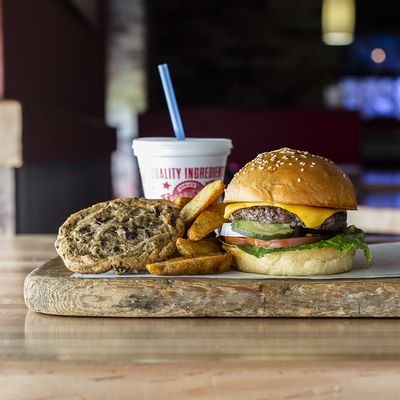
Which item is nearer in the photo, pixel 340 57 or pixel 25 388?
pixel 25 388

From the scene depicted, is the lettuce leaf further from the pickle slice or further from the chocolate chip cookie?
the chocolate chip cookie

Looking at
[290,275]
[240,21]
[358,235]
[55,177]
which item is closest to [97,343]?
[290,275]

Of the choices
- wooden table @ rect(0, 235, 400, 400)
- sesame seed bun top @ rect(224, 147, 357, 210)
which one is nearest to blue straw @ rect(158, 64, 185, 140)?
sesame seed bun top @ rect(224, 147, 357, 210)

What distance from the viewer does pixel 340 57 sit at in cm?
1027

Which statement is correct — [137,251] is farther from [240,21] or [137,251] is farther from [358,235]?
[240,21]

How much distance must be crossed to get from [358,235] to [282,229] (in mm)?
153

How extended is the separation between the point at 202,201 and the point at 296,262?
19cm

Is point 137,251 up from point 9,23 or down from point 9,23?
down

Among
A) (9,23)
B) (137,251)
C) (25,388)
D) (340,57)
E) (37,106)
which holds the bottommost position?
(25,388)

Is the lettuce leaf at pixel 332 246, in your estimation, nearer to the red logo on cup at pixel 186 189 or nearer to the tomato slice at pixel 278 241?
the tomato slice at pixel 278 241

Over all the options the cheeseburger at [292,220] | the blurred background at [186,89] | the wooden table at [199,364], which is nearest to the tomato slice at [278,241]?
the cheeseburger at [292,220]

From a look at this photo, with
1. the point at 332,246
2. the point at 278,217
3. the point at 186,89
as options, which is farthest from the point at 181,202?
the point at 186,89

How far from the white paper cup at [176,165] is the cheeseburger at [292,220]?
298mm

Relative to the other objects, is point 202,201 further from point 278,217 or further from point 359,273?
point 359,273
